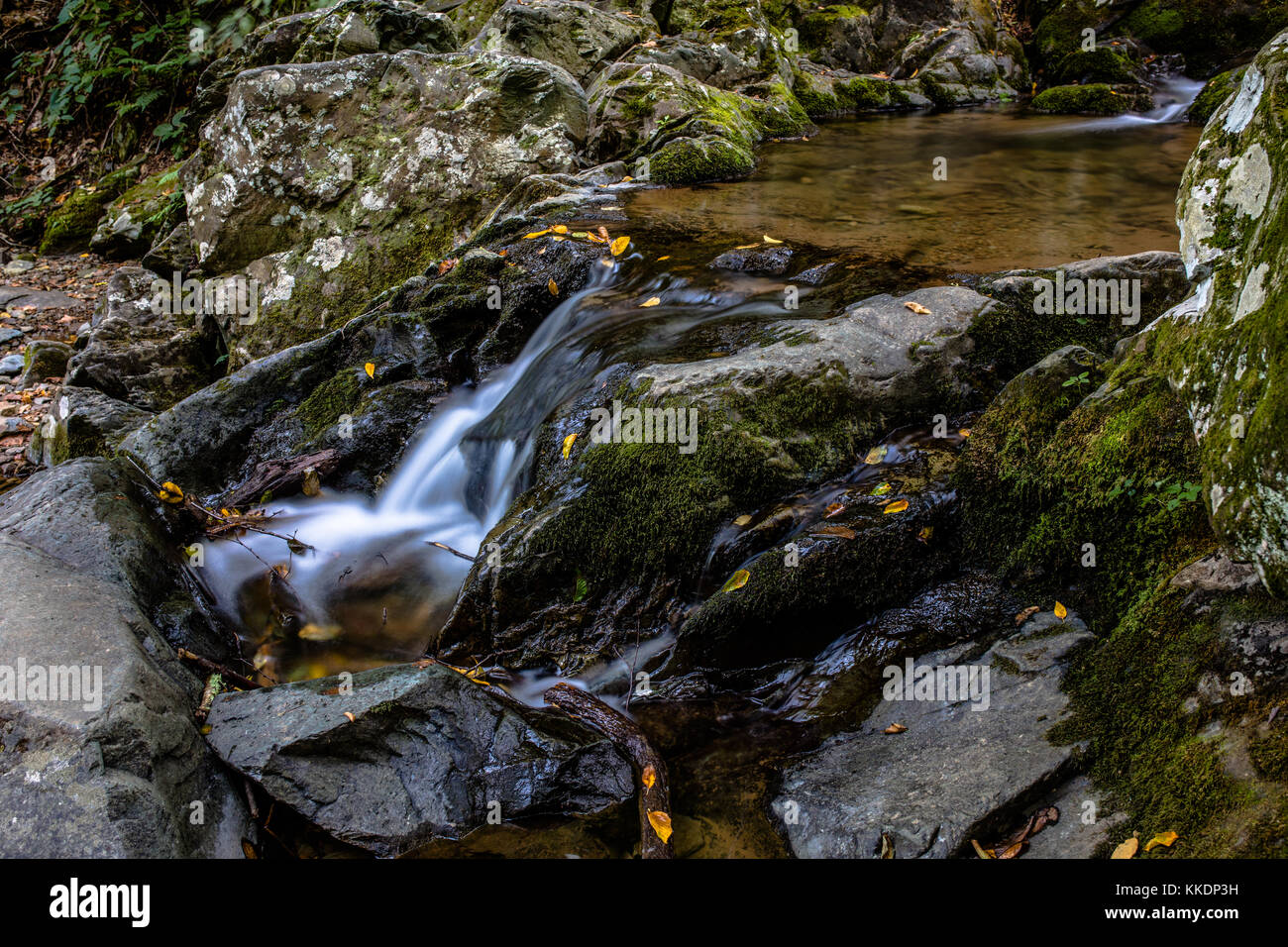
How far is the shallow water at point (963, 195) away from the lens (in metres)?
6.43

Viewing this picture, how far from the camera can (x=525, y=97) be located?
8953 mm

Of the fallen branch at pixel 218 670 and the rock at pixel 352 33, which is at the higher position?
the rock at pixel 352 33

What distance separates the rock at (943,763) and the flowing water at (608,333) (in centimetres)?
233

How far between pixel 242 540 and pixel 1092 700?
15.9 feet

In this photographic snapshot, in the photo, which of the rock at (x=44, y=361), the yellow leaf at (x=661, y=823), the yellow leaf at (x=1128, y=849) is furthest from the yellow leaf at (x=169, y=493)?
the yellow leaf at (x=1128, y=849)

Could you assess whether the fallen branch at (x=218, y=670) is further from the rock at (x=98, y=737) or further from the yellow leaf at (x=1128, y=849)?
the yellow leaf at (x=1128, y=849)

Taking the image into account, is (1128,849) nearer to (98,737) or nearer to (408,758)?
(408,758)

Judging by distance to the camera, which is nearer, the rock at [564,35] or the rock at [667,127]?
the rock at [667,127]

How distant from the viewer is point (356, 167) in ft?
28.9

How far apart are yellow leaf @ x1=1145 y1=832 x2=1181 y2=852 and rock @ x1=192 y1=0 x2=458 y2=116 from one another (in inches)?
435

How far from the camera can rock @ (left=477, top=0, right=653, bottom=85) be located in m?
10.3

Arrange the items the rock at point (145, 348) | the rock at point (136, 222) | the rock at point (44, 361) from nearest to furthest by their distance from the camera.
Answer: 1. the rock at point (145, 348)
2. the rock at point (44, 361)
3. the rock at point (136, 222)

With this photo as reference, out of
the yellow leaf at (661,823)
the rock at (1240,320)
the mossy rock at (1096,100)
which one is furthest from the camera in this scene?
the mossy rock at (1096,100)

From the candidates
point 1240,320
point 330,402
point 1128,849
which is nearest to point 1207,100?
point 1240,320
